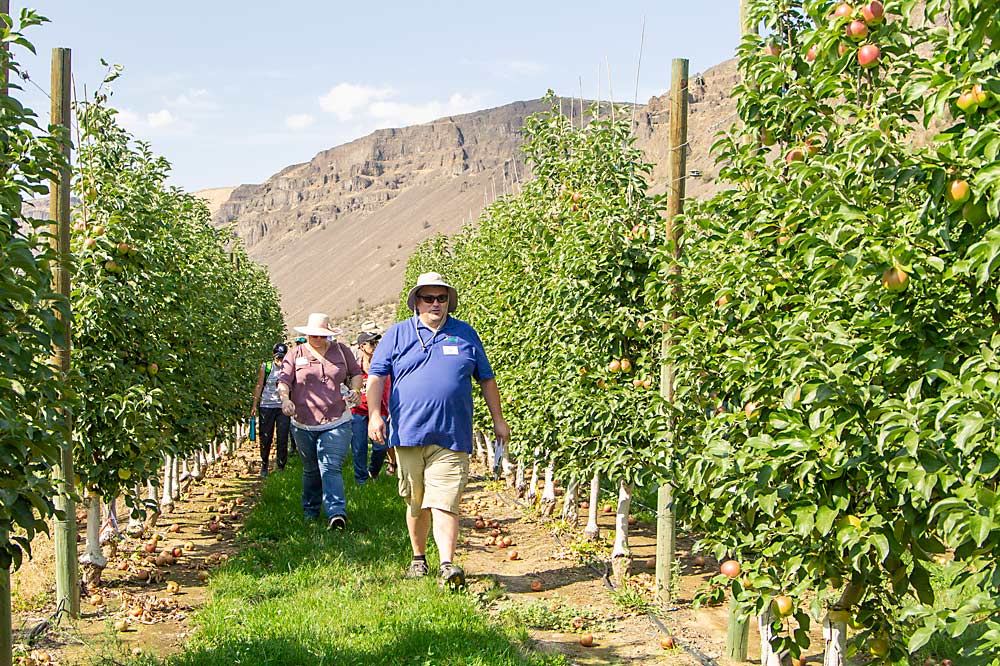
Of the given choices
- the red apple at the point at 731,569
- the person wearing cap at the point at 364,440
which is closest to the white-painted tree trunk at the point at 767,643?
the red apple at the point at 731,569

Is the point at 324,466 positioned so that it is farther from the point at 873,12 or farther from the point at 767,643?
the point at 873,12

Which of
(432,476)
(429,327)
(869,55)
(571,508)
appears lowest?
(571,508)

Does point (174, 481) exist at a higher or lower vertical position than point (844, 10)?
lower

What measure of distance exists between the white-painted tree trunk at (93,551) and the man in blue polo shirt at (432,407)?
2.46 meters

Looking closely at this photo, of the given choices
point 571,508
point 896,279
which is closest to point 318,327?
point 571,508

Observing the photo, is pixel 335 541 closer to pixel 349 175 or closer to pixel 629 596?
pixel 629 596

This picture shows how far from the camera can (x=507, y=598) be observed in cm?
664

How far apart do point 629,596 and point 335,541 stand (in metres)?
2.59

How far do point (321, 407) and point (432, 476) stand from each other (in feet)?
7.80

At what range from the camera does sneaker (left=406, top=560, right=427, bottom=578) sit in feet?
21.4

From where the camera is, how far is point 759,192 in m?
4.29

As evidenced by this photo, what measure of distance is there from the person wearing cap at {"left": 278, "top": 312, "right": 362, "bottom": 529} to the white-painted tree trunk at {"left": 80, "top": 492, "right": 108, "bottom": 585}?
1805mm

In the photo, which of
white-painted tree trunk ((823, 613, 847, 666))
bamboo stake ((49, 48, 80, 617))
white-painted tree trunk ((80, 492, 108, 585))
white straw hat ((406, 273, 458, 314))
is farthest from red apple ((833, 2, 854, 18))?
white-painted tree trunk ((80, 492, 108, 585))

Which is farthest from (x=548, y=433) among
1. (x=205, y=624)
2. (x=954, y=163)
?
(x=954, y=163)
